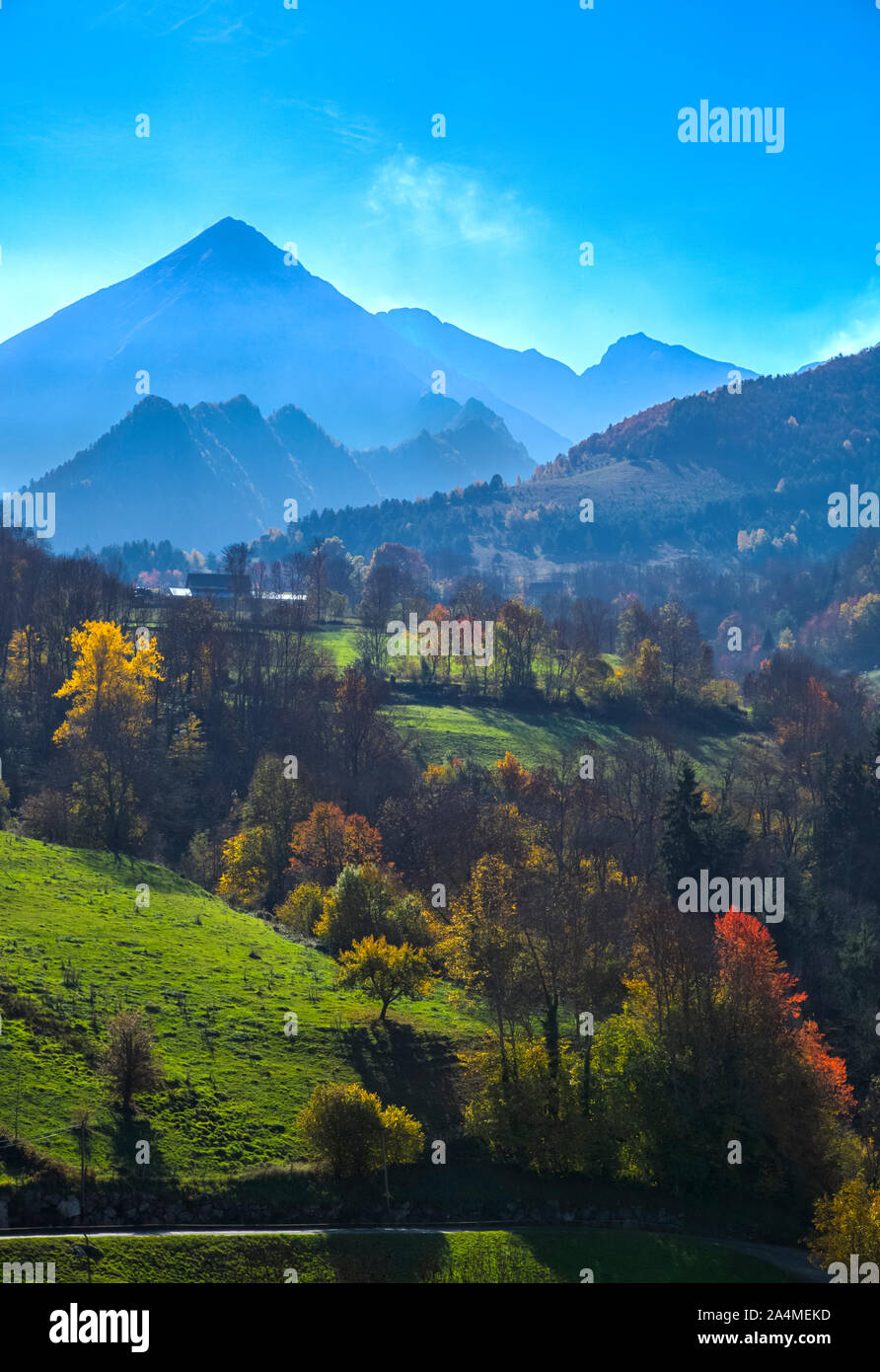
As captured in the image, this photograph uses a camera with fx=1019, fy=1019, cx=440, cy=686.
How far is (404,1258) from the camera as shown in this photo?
1454 inches

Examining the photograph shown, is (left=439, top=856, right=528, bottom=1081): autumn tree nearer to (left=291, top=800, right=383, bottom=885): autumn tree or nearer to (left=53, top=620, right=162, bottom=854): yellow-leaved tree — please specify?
(left=291, top=800, right=383, bottom=885): autumn tree

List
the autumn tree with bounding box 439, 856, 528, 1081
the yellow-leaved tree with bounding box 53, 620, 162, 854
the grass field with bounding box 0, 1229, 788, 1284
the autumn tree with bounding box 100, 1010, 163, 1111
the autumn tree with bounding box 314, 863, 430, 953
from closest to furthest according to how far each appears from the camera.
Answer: the grass field with bounding box 0, 1229, 788, 1284
the autumn tree with bounding box 100, 1010, 163, 1111
the autumn tree with bounding box 439, 856, 528, 1081
the autumn tree with bounding box 314, 863, 430, 953
the yellow-leaved tree with bounding box 53, 620, 162, 854

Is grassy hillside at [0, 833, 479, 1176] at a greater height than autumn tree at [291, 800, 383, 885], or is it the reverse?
autumn tree at [291, 800, 383, 885]

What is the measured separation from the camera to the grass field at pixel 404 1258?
3197 cm

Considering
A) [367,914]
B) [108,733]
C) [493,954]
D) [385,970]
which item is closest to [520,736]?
[108,733]

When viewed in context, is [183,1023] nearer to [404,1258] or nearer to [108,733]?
[404,1258]

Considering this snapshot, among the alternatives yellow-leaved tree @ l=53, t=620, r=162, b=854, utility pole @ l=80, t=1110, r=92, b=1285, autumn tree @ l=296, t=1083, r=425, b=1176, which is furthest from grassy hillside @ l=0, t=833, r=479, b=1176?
yellow-leaved tree @ l=53, t=620, r=162, b=854

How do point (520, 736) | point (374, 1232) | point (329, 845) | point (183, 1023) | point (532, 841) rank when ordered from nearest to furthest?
point (374, 1232), point (183, 1023), point (329, 845), point (532, 841), point (520, 736)

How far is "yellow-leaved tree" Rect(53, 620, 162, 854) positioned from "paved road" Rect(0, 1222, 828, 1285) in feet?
125

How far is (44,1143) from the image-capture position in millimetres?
34875

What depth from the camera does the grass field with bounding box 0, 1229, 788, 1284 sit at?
105 ft

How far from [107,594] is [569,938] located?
272 ft

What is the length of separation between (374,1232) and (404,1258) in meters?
1.63
